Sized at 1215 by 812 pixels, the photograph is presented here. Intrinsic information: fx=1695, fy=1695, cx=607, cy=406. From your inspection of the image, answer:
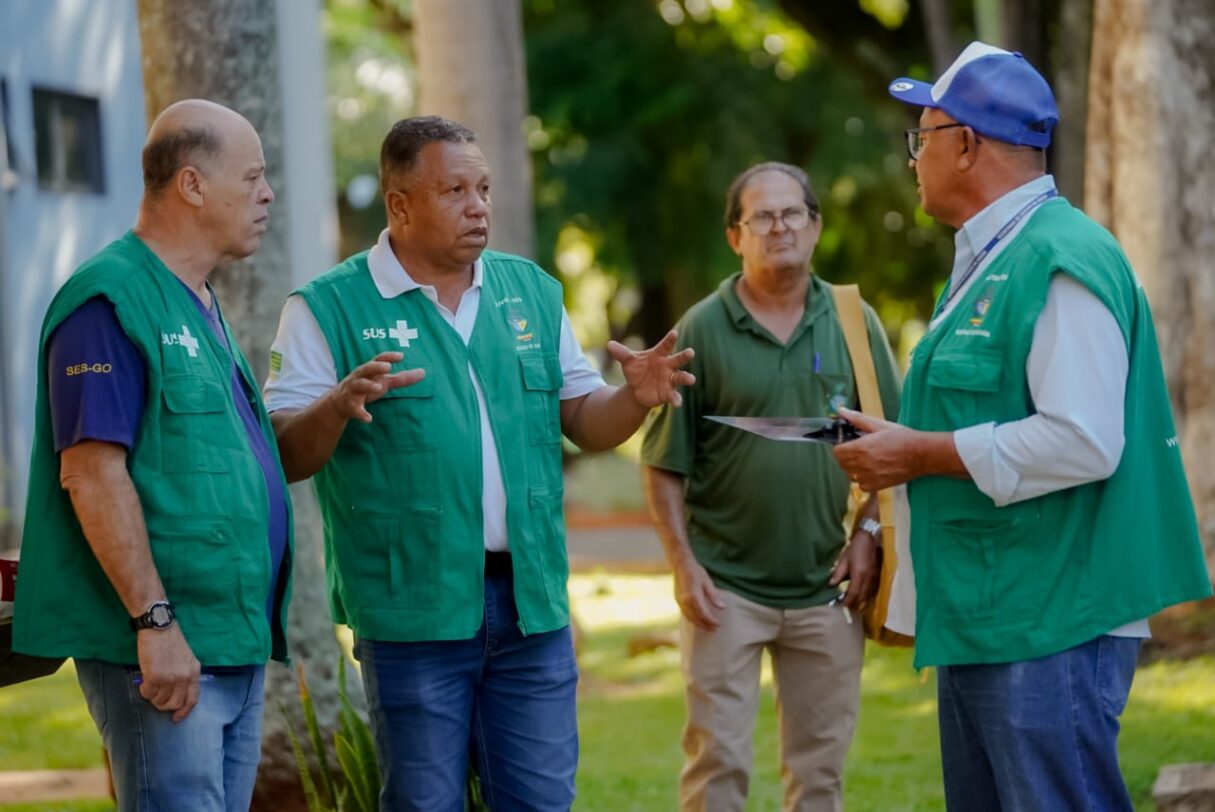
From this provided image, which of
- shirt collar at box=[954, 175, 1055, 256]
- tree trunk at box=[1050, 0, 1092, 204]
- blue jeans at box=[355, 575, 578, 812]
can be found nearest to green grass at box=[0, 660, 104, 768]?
blue jeans at box=[355, 575, 578, 812]

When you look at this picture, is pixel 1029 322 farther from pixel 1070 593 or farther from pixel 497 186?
pixel 497 186

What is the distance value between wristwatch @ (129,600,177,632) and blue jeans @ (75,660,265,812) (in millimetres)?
132

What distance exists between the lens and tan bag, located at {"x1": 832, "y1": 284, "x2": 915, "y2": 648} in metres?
5.23

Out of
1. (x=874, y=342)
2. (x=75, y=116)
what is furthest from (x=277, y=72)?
(x=75, y=116)

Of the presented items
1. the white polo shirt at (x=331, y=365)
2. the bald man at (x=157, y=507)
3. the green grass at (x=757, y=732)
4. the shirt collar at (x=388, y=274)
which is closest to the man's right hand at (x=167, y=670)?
the bald man at (x=157, y=507)

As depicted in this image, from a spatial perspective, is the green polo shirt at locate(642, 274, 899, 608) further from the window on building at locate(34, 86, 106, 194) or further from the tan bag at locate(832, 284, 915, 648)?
the window on building at locate(34, 86, 106, 194)

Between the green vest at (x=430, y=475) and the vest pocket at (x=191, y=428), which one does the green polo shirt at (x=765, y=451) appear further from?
the vest pocket at (x=191, y=428)

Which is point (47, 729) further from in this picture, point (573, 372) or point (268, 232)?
point (573, 372)

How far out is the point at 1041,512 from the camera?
12.3 feet

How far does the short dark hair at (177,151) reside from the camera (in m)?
3.75

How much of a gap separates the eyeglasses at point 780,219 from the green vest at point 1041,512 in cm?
158

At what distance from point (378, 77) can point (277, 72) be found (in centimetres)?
2866

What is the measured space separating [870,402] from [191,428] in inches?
96.5

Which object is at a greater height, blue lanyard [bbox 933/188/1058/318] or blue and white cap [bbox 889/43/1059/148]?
blue and white cap [bbox 889/43/1059/148]
